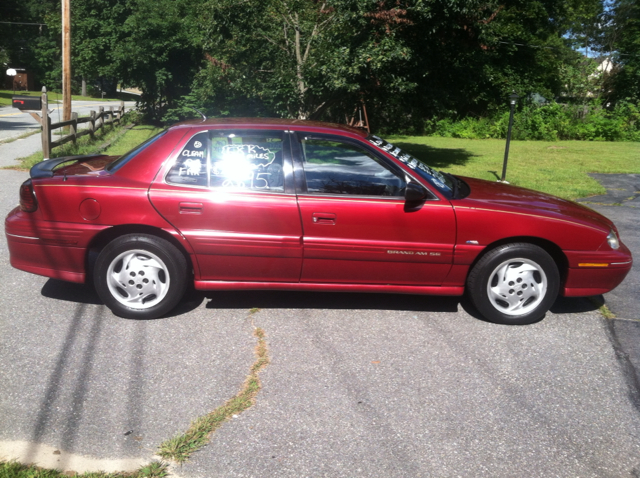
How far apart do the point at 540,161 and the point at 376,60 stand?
735 cm

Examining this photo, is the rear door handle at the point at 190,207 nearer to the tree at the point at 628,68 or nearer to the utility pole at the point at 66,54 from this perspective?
the utility pole at the point at 66,54

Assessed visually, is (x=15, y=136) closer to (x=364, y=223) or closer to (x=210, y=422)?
(x=364, y=223)

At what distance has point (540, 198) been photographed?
547cm

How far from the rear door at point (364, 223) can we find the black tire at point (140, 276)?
1.04 meters

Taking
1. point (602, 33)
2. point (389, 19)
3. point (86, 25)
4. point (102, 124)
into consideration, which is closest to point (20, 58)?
point (86, 25)

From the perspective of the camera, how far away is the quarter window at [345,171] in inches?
194

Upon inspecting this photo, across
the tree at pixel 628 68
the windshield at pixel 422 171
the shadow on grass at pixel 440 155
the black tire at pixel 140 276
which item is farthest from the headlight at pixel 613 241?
the tree at pixel 628 68

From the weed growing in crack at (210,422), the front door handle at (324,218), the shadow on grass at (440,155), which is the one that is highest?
the front door handle at (324,218)

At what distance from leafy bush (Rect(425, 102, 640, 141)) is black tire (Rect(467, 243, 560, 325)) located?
25529 millimetres

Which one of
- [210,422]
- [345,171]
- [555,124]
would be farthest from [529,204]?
[555,124]

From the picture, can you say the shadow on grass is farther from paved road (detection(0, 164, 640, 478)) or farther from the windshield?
paved road (detection(0, 164, 640, 478))

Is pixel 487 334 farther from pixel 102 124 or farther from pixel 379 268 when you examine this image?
pixel 102 124

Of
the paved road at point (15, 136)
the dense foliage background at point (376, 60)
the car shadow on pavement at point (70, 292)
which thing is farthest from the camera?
the paved road at point (15, 136)

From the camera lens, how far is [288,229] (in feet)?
15.9
